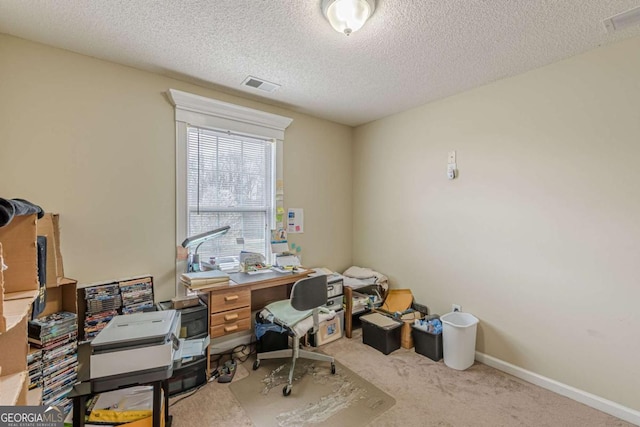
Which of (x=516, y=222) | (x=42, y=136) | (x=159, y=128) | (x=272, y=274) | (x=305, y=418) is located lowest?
(x=305, y=418)

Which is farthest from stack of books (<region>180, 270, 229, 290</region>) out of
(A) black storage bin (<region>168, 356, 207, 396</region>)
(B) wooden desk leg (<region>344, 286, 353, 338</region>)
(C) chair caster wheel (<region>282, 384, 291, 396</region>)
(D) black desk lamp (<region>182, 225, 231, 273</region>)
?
(B) wooden desk leg (<region>344, 286, 353, 338</region>)

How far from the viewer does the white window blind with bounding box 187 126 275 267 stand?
263cm

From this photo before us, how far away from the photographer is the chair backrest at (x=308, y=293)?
7.22 ft

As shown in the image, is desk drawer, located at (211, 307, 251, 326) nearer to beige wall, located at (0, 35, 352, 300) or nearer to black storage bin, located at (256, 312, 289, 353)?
black storage bin, located at (256, 312, 289, 353)

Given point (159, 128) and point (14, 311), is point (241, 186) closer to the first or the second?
point (159, 128)

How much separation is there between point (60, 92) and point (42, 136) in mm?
343

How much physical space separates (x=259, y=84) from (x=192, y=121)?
69 cm

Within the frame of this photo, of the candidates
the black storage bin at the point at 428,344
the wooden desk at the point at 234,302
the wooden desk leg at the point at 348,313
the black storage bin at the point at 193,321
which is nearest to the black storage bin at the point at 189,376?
the wooden desk at the point at 234,302

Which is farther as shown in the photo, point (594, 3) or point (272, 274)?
point (272, 274)

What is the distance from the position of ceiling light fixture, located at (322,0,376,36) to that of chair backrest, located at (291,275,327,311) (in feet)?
5.71

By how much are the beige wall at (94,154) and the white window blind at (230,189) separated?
0.70 feet

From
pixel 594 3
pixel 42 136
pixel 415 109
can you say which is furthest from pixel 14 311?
pixel 415 109

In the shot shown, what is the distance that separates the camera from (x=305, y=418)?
73.2 inches

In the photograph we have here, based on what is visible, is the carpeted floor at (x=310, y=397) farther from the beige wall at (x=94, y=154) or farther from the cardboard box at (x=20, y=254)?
the cardboard box at (x=20, y=254)
